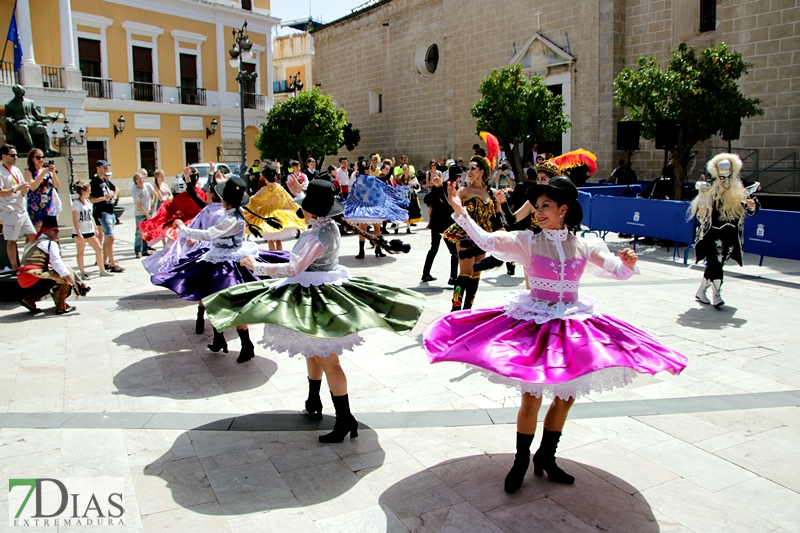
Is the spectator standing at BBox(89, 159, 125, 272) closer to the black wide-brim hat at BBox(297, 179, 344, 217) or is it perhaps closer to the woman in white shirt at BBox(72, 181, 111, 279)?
the woman in white shirt at BBox(72, 181, 111, 279)

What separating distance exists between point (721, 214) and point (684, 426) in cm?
430

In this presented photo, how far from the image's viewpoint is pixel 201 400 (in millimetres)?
5309

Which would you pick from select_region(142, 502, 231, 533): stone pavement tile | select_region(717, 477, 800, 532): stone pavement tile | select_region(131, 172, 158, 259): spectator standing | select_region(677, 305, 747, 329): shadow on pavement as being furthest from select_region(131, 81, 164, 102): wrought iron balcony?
select_region(717, 477, 800, 532): stone pavement tile

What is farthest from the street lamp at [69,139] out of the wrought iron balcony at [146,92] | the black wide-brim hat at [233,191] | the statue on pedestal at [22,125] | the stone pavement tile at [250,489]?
the stone pavement tile at [250,489]

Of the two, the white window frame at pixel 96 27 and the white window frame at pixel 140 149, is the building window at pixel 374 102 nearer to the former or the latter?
the white window frame at pixel 140 149

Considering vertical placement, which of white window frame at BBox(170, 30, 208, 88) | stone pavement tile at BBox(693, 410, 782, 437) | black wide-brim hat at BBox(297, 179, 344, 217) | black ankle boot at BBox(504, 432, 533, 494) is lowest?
stone pavement tile at BBox(693, 410, 782, 437)

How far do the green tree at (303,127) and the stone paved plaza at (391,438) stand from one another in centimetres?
2238

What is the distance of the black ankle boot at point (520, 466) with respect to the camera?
3.73 metres

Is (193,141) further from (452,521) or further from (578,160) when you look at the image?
(452,521)

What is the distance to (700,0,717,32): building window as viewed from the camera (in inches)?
712

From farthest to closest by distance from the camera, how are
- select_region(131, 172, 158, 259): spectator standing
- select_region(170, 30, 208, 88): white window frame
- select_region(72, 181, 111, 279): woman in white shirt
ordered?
1. select_region(170, 30, 208, 88): white window frame
2. select_region(131, 172, 158, 259): spectator standing
3. select_region(72, 181, 111, 279): woman in white shirt

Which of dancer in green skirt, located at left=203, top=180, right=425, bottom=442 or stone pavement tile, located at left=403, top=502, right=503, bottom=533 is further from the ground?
dancer in green skirt, located at left=203, top=180, right=425, bottom=442

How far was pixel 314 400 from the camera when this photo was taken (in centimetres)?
488

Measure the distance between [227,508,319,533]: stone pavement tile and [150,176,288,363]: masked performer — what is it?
287cm
